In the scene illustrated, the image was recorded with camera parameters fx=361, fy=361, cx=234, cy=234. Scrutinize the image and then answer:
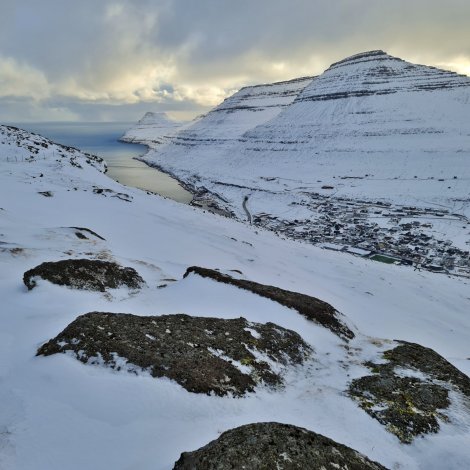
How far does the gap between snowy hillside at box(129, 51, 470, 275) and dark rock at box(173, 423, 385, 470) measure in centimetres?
5037

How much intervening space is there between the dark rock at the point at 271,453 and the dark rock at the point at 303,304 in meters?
8.97

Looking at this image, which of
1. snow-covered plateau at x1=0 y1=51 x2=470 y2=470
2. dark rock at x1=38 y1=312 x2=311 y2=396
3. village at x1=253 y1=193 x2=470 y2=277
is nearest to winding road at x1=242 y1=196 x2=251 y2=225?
village at x1=253 y1=193 x2=470 y2=277

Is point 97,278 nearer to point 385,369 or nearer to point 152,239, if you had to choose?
point 385,369

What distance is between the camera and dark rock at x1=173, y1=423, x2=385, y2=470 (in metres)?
5.30

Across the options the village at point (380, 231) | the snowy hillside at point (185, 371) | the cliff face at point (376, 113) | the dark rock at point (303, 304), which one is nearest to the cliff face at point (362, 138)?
the cliff face at point (376, 113)

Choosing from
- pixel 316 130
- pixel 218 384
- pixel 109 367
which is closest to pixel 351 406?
pixel 218 384

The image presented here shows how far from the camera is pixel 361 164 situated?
116125 millimetres

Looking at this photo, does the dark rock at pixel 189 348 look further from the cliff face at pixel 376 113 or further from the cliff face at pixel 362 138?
the cliff face at pixel 376 113

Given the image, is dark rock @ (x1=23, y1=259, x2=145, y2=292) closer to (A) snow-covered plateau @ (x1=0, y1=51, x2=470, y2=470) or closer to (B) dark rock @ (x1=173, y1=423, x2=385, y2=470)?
(A) snow-covered plateau @ (x1=0, y1=51, x2=470, y2=470)

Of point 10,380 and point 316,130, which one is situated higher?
point 316,130

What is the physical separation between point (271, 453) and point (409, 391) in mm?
6256

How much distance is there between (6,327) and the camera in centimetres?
942

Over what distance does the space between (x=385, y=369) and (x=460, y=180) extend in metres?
99.8

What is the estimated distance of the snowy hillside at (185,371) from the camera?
20.1 feet
